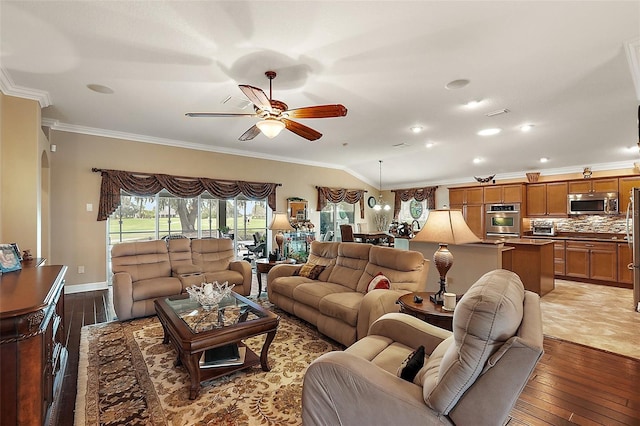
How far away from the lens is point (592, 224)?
638 centimetres

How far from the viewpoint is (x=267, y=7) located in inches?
85.1

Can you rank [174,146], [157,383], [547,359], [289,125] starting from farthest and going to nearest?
[174,146] → [289,125] → [547,359] → [157,383]

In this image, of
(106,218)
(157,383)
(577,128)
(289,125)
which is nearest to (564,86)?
(577,128)

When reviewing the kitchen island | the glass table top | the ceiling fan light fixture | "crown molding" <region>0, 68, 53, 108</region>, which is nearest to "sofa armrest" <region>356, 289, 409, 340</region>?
the glass table top

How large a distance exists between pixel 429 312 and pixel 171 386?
2079mm

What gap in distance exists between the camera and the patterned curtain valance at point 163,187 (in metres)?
5.36

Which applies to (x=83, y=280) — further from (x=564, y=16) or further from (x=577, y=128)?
(x=577, y=128)

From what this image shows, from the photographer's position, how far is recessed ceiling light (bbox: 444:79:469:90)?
11.1ft

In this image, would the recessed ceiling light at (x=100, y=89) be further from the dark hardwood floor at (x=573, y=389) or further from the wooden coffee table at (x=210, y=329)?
the dark hardwood floor at (x=573, y=389)

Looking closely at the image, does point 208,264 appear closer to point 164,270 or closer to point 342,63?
point 164,270

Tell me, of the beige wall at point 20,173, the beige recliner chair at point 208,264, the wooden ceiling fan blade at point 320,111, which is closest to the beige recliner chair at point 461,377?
the wooden ceiling fan blade at point 320,111

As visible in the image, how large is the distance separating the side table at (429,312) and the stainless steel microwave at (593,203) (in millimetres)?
5888

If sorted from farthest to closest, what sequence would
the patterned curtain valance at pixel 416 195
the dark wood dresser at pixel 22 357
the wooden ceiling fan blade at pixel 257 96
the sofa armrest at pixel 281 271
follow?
the patterned curtain valance at pixel 416 195 → the sofa armrest at pixel 281 271 → the wooden ceiling fan blade at pixel 257 96 → the dark wood dresser at pixel 22 357

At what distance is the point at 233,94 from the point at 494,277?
3460mm
